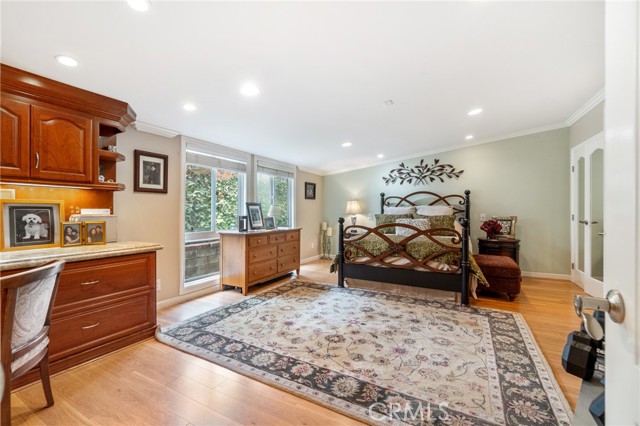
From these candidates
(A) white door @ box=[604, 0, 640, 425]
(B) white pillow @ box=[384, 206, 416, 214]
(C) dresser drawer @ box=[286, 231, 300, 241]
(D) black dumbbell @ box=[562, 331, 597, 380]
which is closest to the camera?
(A) white door @ box=[604, 0, 640, 425]

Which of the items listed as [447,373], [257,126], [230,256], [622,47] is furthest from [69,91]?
[447,373]

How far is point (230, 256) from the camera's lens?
380 cm

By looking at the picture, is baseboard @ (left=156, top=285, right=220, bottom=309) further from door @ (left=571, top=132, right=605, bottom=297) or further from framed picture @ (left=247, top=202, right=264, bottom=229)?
door @ (left=571, top=132, right=605, bottom=297)

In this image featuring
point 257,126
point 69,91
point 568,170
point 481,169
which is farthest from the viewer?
point 481,169

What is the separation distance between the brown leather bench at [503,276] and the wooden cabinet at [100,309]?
153 inches

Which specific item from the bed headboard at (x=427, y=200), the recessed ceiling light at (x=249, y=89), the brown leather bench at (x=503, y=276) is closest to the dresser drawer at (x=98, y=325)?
the recessed ceiling light at (x=249, y=89)

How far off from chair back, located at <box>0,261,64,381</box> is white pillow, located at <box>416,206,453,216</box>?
15.9 ft

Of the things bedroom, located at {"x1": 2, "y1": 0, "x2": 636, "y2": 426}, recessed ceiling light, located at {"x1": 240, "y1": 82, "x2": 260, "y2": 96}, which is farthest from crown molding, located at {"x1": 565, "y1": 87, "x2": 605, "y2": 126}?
recessed ceiling light, located at {"x1": 240, "y1": 82, "x2": 260, "y2": 96}

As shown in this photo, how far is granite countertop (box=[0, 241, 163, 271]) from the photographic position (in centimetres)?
167

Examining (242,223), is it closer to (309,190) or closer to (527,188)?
(309,190)

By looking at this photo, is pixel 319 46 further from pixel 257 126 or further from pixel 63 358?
pixel 63 358

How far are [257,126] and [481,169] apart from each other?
4168 mm

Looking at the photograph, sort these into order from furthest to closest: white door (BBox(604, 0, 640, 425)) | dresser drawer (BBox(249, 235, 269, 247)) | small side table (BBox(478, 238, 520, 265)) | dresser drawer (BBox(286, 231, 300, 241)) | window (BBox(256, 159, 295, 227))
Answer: window (BBox(256, 159, 295, 227))
dresser drawer (BBox(286, 231, 300, 241))
small side table (BBox(478, 238, 520, 265))
dresser drawer (BBox(249, 235, 269, 247))
white door (BBox(604, 0, 640, 425))
